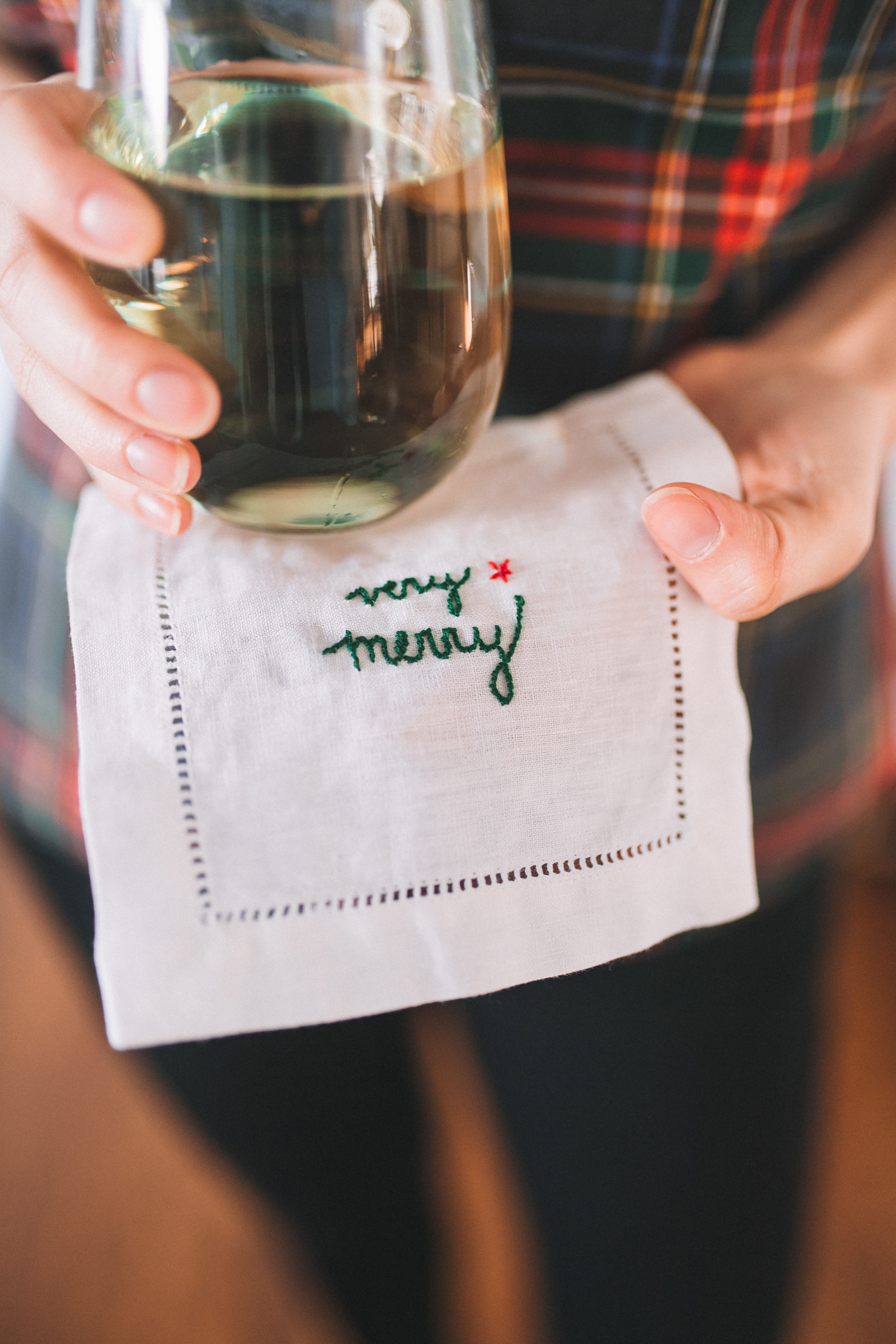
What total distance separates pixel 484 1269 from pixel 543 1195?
40cm

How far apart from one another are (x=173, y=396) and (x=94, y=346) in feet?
0.09

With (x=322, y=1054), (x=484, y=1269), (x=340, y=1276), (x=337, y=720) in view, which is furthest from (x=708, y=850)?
(x=484, y=1269)

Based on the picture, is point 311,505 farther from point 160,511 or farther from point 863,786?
point 863,786

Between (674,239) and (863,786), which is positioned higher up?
(674,239)

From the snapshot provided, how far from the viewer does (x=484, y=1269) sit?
0.77 m

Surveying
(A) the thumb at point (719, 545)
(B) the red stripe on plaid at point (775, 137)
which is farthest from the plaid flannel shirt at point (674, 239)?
(A) the thumb at point (719, 545)

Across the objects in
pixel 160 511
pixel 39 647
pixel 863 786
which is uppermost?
pixel 160 511

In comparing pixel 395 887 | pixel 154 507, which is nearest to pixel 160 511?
pixel 154 507

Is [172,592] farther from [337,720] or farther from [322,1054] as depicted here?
[322,1054]

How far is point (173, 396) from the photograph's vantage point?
21cm

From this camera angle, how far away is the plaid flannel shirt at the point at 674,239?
0.34m

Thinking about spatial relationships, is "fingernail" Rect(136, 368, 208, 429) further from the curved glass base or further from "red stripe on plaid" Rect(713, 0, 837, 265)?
"red stripe on plaid" Rect(713, 0, 837, 265)

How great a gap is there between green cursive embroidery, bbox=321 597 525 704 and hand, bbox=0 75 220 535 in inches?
2.3

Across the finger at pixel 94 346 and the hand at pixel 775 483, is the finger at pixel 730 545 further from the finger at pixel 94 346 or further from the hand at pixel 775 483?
the finger at pixel 94 346
